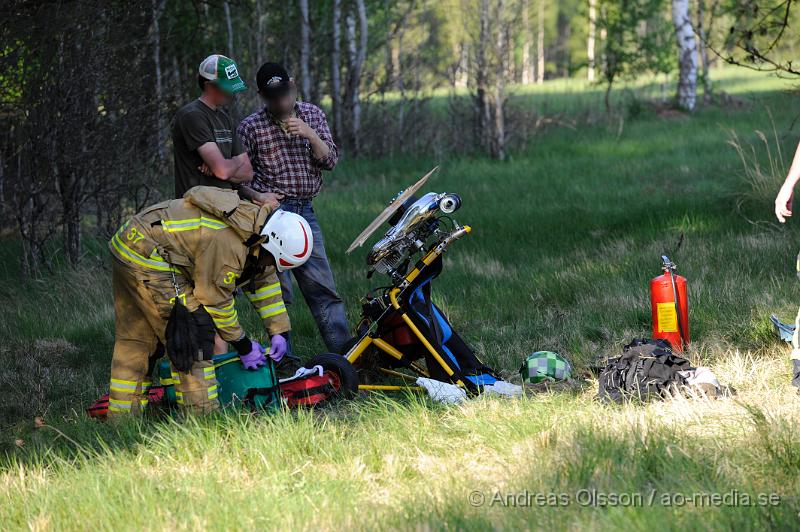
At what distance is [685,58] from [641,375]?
695 inches

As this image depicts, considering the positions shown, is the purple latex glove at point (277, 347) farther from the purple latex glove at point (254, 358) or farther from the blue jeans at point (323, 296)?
the blue jeans at point (323, 296)

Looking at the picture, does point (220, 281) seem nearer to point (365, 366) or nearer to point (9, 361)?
point (365, 366)

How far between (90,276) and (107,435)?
469cm

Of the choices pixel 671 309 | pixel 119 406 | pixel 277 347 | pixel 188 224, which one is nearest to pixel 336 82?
pixel 671 309

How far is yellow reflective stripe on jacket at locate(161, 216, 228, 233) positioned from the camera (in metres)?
5.27

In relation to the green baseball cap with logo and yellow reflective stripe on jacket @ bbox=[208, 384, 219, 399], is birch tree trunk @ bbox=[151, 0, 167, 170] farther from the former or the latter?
yellow reflective stripe on jacket @ bbox=[208, 384, 219, 399]

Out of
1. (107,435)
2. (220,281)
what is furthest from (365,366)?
(107,435)

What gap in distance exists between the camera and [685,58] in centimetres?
2138

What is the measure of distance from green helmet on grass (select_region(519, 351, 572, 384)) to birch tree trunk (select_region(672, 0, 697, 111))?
54.7 ft

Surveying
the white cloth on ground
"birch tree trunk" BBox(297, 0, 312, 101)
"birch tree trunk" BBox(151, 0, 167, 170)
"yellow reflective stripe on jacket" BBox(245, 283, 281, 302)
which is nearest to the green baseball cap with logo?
"yellow reflective stripe on jacket" BBox(245, 283, 281, 302)

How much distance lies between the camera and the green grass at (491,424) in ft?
12.9

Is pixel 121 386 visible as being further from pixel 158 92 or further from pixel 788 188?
pixel 158 92

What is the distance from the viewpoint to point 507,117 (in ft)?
57.5

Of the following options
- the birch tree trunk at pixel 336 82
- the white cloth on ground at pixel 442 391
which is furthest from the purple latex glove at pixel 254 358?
the birch tree trunk at pixel 336 82
